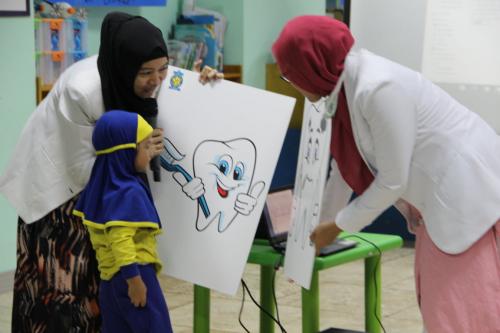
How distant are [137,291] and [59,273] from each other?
0.35 meters

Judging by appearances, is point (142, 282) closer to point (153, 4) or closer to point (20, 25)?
point (20, 25)

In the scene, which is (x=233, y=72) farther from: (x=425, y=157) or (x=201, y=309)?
(x=425, y=157)

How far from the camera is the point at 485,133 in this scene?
2.46 metres

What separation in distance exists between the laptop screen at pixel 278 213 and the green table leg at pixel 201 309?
0.31 meters

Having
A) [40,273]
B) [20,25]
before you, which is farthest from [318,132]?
[20,25]

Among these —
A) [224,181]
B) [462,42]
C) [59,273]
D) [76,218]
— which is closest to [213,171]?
[224,181]

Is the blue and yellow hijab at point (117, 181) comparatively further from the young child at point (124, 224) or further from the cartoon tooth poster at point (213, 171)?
the cartoon tooth poster at point (213, 171)

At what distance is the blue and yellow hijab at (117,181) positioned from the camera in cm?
272

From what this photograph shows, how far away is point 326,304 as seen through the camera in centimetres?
470

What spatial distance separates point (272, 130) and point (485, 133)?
70cm

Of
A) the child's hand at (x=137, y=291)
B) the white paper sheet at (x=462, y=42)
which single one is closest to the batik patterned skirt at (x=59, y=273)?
the child's hand at (x=137, y=291)

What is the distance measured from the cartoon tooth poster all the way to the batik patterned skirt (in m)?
0.25

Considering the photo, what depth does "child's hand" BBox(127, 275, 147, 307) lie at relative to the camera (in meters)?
2.73

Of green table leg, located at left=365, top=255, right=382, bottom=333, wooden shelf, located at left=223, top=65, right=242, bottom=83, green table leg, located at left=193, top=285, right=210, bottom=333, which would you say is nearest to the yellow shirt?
green table leg, located at left=193, top=285, right=210, bottom=333
